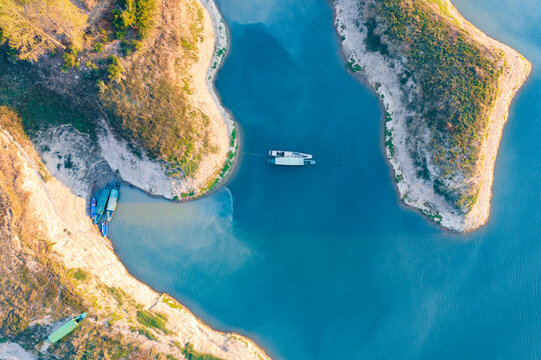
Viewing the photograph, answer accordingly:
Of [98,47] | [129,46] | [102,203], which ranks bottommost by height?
[102,203]

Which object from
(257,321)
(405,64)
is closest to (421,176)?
(405,64)

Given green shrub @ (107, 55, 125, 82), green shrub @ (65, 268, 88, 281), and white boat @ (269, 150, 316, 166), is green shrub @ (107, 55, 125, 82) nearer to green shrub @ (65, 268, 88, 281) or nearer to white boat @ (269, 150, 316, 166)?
white boat @ (269, 150, 316, 166)

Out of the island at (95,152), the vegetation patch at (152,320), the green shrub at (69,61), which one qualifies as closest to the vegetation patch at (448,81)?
the island at (95,152)

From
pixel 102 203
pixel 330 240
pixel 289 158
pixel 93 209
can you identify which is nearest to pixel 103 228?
pixel 93 209

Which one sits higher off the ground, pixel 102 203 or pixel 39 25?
pixel 39 25

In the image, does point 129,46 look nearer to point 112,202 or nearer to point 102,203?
point 112,202

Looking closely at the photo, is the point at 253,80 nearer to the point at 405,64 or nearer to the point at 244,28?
the point at 244,28
